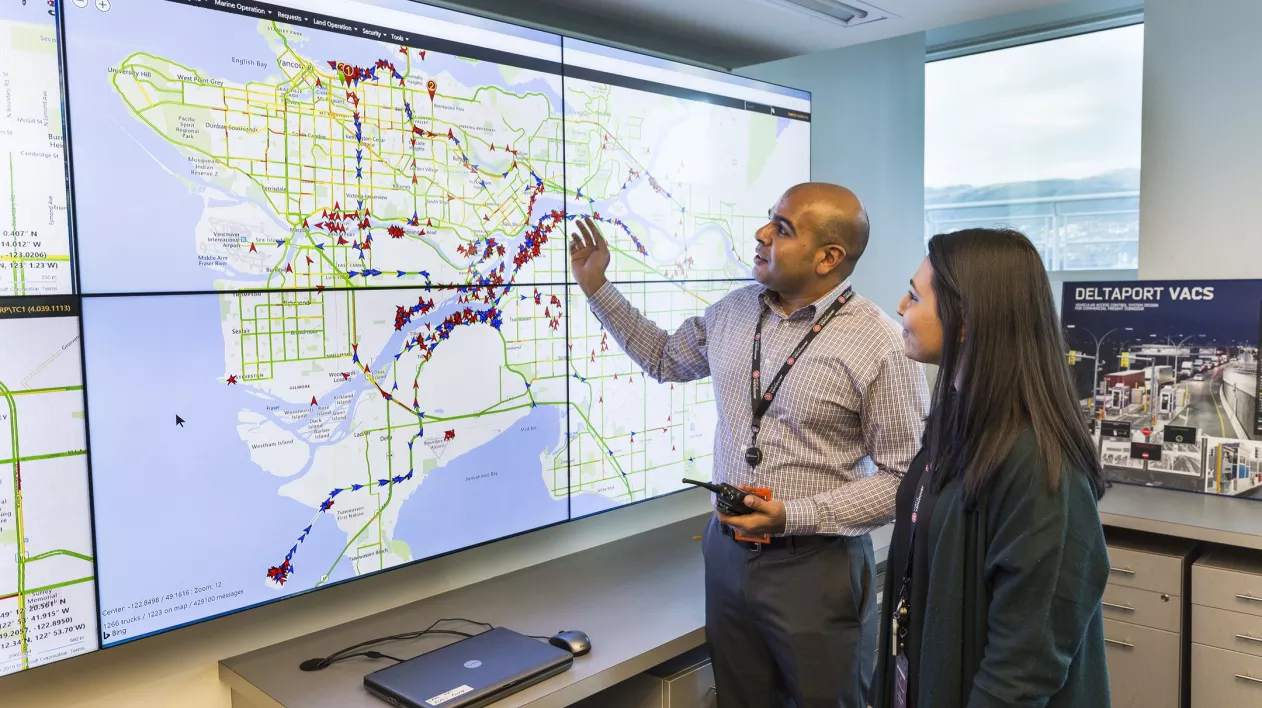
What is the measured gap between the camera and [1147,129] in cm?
327

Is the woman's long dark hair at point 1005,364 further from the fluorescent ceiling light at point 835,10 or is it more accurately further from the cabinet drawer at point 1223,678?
the cabinet drawer at point 1223,678

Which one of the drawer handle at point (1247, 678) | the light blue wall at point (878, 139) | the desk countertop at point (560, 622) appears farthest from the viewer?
the light blue wall at point (878, 139)

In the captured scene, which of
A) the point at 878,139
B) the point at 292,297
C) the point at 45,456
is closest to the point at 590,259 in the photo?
the point at 292,297

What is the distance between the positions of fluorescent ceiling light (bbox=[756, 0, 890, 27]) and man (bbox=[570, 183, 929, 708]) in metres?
0.87

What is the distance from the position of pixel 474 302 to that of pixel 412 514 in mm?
578

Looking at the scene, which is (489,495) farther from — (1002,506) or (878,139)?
(878,139)

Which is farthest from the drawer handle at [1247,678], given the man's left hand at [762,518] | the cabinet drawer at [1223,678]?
the man's left hand at [762,518]

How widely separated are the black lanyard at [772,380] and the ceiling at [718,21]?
1098 mm

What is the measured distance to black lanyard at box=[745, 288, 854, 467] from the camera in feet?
6.88

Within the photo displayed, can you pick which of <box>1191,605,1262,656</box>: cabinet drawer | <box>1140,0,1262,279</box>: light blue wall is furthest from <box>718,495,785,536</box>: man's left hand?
<box>1140,0,1262,279</box>: light blue wall

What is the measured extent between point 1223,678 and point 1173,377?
3.25 feet

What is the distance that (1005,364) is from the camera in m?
1.46

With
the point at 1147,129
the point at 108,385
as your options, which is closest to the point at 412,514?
the point at 108,385

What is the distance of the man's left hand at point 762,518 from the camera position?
1924 millimetres
